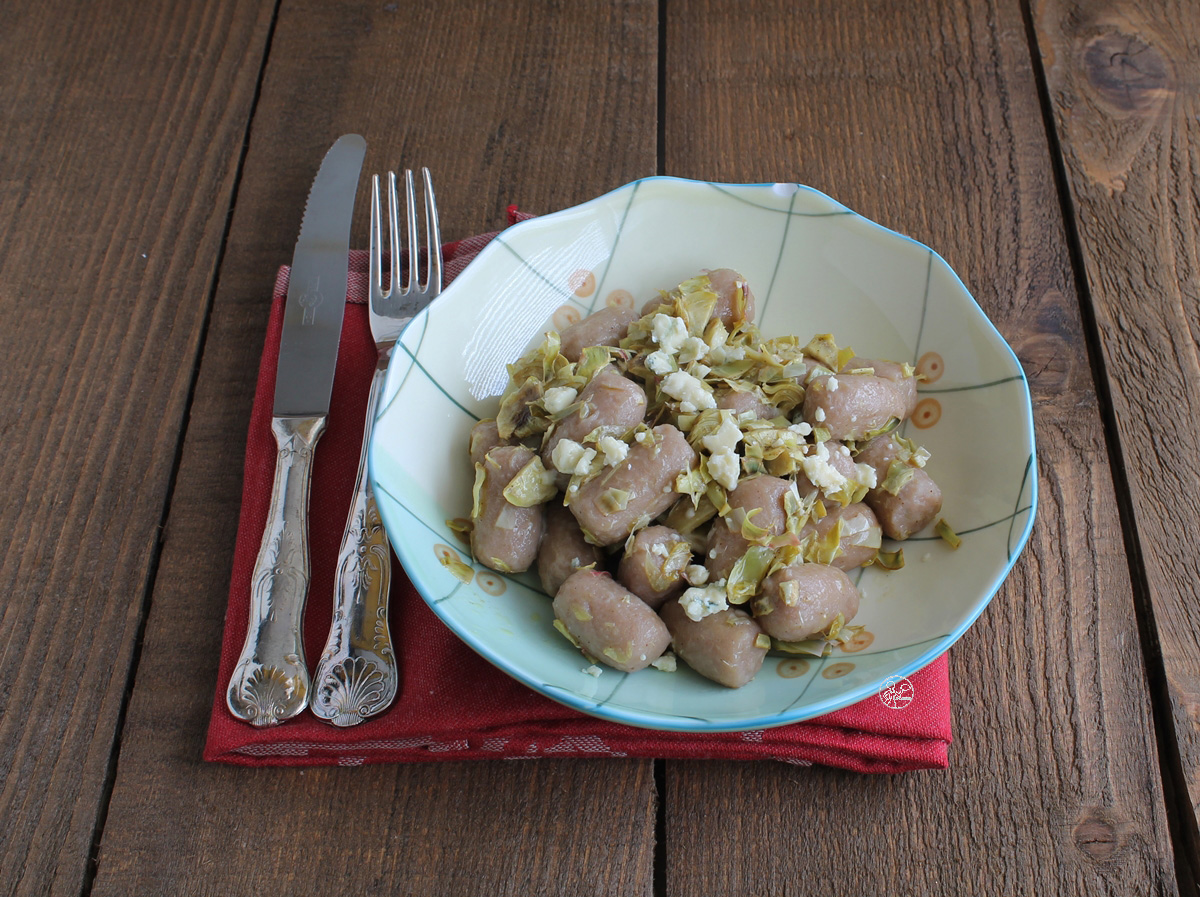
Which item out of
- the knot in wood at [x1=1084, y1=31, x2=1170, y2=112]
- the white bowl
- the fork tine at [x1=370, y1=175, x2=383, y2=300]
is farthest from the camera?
the knot in wood at [x1=1084, y1=31, x2=1170, y2=112]

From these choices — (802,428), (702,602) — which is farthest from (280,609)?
(802,428)

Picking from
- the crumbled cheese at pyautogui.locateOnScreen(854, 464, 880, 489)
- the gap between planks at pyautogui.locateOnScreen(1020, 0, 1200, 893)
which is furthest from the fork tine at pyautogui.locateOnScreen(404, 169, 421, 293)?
the gap between planks at pyautogui.locateOnScreen(1020, 0, 1200, 893)

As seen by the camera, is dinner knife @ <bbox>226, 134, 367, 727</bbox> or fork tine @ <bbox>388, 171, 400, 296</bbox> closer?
dinner knife @ <bbox>226, 134, 367, 727</bbox>

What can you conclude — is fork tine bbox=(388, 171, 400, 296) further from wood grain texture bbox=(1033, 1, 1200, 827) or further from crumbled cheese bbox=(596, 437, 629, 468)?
wood grain texture bbox=(1033, 1, 1200, 827)

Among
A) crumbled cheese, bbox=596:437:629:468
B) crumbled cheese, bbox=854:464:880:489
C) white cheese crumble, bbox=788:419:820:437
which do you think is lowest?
crumbled cheese, bbox=596:437:629:468

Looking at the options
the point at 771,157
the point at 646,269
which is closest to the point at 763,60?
the point at 771,157

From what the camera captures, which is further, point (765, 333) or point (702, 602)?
point (765, 333)

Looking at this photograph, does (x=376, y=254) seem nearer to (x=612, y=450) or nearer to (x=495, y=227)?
(x=495, y=227)

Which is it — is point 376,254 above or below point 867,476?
below
